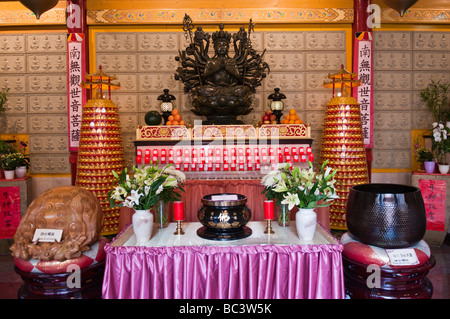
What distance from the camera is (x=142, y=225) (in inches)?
79.4

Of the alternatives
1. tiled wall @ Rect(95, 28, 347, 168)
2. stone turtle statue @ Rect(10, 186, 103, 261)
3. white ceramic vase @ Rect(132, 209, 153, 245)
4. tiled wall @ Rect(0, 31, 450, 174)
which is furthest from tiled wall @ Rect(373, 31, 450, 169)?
stone turtle statue @ Rect(10, 186, 103, 261)

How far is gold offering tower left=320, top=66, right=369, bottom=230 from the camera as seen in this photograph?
440 centimetres

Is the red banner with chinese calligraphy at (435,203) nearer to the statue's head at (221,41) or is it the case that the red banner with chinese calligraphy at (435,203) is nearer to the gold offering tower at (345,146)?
the gold offering tower at (345,146)

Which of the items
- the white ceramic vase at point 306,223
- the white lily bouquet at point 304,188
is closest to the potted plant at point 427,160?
the white lily bouquet at point 304,188

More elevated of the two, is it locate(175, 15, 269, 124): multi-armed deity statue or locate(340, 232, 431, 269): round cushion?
locate(175, 15, 269, 124): multi-armed deity statue

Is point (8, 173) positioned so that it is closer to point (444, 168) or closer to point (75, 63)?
point (75, 63)

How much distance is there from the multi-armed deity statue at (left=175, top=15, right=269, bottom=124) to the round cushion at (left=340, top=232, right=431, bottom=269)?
8.66 feet

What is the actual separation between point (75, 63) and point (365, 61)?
422 centimetres

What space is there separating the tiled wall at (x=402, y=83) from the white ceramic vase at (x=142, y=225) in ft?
14.2

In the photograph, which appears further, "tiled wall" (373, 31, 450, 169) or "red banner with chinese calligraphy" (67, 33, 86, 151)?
"tiled wall" (373, 31, 450, 169)

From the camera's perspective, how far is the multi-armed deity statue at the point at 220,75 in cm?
429

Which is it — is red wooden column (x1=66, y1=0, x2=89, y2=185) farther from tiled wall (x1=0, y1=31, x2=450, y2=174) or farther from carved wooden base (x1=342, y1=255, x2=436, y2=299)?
carved wooden base (x1=342, y1=255, x2=436, y2=299)

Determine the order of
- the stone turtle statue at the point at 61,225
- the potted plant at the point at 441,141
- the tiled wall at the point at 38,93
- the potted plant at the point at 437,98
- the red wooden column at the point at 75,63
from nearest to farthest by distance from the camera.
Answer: the stone turtle statue at the point at 61,225 < the potted plant at the point at 441,141 < the red wooden column at the point at 75,63 < the potted plant at the point at 437,98 < the tiled wall at the point at 38,93

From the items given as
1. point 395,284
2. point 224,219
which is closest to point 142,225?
point 224,219
